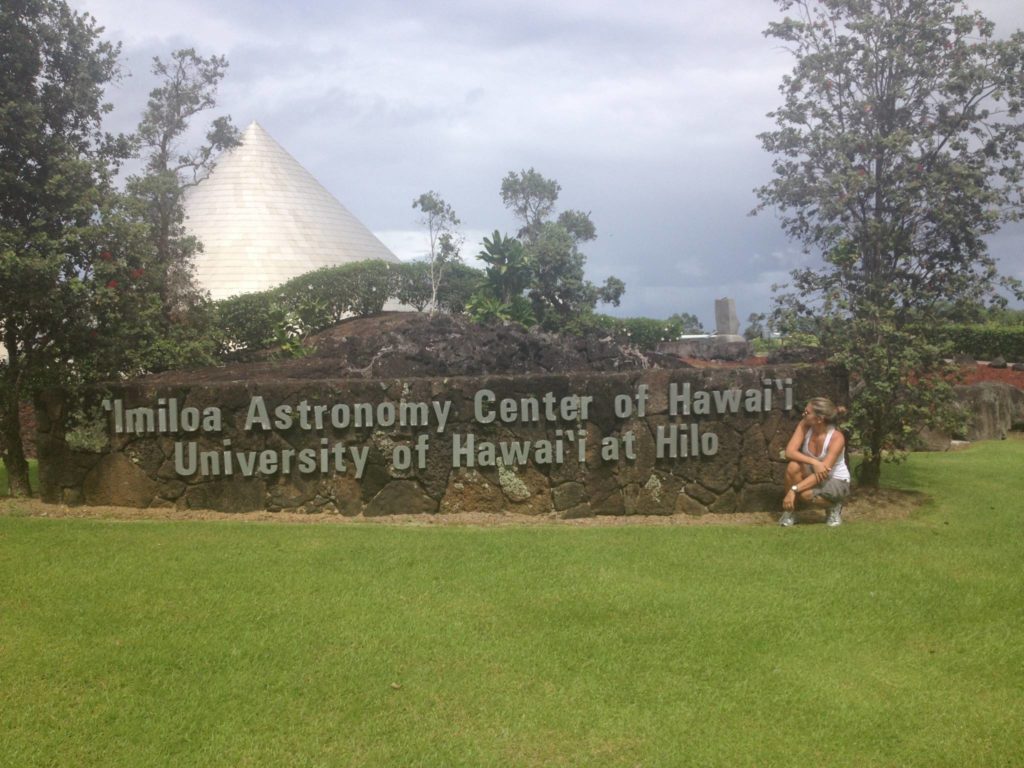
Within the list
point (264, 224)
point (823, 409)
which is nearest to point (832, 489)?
point (823, 409)

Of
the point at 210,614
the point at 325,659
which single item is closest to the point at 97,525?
the point at 210,614

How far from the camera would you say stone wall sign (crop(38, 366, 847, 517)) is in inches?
303

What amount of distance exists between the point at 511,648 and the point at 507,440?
3244 millimetres

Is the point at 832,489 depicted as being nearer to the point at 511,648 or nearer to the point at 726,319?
the point at 511,648

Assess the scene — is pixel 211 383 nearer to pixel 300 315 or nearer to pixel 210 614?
pixel 210 614

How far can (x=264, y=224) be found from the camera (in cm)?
3198

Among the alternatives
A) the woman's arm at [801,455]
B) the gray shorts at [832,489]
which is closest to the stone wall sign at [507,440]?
the woman's arm at [801,455]

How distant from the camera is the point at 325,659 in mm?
4426

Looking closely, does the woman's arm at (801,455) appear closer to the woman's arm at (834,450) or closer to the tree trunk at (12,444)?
the woman's arm at (834,450)

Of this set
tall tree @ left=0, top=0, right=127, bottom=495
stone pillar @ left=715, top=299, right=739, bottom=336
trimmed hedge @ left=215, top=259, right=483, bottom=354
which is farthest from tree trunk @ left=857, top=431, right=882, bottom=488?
stone pillar @ left=715, top=299, right=739, bottom=336

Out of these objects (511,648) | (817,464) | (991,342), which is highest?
(991,342)

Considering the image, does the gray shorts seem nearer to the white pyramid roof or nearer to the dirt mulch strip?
the dirt mulch strip

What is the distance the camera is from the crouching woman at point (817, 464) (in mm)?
7059

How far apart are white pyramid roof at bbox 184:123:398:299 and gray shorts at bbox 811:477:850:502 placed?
2473cm
